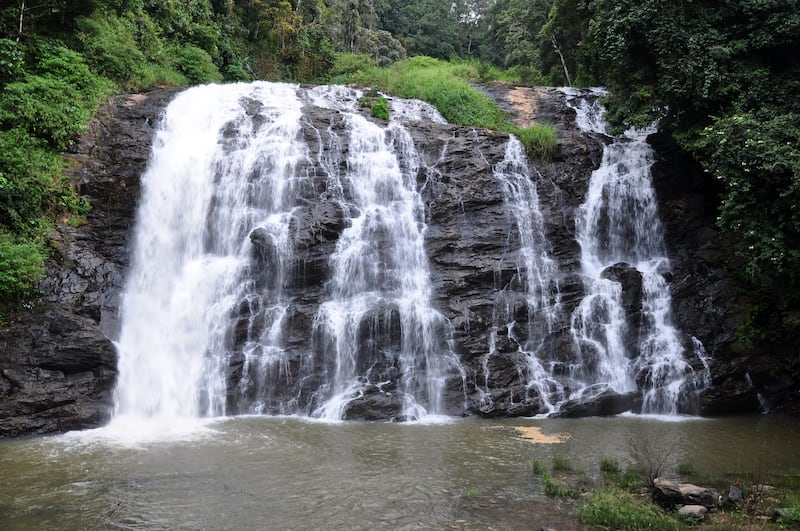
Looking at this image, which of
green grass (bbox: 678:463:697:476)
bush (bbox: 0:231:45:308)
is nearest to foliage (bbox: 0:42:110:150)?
bush (bbox: 0:231:45:308)

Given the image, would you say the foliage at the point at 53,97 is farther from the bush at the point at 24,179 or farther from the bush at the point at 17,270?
the bush at the point at 17,270

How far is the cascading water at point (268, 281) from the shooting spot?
41.3ft

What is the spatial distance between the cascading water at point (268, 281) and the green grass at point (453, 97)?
162 inches

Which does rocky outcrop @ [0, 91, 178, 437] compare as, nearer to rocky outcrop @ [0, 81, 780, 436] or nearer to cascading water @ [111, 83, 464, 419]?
rocky outcrop @ [0, 81, 780, 436]

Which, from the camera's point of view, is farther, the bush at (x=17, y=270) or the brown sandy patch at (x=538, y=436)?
the bush at (x=17, y=270)

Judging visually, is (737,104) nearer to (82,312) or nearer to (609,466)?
(609,466)

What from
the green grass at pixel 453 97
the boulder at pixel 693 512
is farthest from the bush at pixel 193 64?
the boulder at pixel 693 512

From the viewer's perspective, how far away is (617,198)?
16.5 meters

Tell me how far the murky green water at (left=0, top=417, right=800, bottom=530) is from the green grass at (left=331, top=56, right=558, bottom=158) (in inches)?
370

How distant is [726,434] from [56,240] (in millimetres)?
15104

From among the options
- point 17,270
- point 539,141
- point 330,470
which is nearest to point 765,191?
point 539,141

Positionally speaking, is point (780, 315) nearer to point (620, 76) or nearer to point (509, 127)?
point (620, 76)

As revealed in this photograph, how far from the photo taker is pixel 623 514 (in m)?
Result: 6.13

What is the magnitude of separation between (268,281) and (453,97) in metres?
11.8
